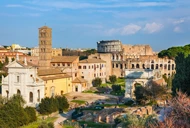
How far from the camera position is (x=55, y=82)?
5188 centimetres

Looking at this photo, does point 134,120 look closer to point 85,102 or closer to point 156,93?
point 156,93

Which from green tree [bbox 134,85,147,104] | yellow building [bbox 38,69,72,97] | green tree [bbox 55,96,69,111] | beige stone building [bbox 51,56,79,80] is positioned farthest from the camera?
beige stone building [bbox 51,56,79,80]

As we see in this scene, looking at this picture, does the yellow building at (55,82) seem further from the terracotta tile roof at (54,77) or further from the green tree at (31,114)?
the green tree at (31,114)

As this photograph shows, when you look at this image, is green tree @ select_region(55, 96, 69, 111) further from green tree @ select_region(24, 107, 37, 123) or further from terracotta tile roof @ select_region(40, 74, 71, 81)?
terracotta tile roof @ select_region(40, 74, 71, 81)

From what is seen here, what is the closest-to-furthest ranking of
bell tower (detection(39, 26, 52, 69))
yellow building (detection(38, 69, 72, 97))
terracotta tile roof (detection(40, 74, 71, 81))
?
terracotta tile roof (detection(40, 74, 71, 81)), yellow building (detection(38, 69, 72, 97)), bell tower (detection(39, 26, 52, 69))

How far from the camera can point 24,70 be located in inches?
1890

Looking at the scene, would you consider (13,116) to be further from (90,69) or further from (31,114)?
(90,69)

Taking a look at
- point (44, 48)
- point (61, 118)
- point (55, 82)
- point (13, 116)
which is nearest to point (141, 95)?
point (61, 118)

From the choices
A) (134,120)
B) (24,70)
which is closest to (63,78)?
(24,70)

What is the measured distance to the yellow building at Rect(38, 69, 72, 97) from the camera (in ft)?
164

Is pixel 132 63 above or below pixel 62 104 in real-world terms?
above

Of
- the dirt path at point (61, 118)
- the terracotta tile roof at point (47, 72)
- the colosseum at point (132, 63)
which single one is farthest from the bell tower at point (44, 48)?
the dirt path at point (61, 118)

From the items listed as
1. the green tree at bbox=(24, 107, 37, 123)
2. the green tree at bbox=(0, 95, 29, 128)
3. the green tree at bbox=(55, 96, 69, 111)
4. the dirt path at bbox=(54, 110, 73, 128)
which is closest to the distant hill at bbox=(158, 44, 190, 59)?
the green tree at bbox=(55, 96, 69, 111)

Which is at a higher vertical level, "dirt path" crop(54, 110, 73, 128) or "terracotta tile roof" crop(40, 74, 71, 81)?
"terracotta tile roof" crop(40, 74, 71, 81)
